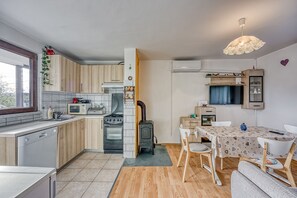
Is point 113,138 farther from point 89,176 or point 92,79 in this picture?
point 92,79

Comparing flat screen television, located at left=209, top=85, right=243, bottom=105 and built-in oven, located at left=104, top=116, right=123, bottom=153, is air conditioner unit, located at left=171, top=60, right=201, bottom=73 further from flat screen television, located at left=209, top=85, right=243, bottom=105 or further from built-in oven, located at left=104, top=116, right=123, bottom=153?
built-in oven, located at left=104, top=116, right=123, bottom=153

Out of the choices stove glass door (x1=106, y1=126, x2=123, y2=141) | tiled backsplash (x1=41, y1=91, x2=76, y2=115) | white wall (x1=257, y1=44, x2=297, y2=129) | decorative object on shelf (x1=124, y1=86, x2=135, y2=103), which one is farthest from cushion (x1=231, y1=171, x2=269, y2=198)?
tiled backsplash (x1=41, y1=91, x2=76, y2=115)

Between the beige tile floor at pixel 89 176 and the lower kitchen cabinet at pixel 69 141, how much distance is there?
0.19m

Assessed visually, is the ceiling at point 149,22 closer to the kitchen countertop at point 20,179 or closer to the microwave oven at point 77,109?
the microwave oven at point 77,109

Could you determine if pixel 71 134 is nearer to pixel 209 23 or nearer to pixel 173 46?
pixel 173 46

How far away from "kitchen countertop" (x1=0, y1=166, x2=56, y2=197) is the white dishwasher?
4.29 feet

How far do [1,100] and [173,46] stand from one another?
312cm

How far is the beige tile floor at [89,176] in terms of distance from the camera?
2.15m

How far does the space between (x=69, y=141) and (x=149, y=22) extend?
8.38ft

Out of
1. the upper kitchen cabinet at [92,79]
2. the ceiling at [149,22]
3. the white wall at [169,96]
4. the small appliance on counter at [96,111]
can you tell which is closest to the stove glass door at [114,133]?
the small appliance on counter at [96,111]

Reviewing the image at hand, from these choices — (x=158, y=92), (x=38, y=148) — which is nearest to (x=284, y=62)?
(x=158, y=92)

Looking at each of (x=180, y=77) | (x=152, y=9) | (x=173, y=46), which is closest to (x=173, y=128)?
(x=180, y=77)

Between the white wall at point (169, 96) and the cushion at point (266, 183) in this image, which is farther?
the white wall at point (169, 96)

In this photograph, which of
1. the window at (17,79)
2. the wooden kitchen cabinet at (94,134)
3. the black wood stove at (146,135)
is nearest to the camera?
the window at (17,79)
